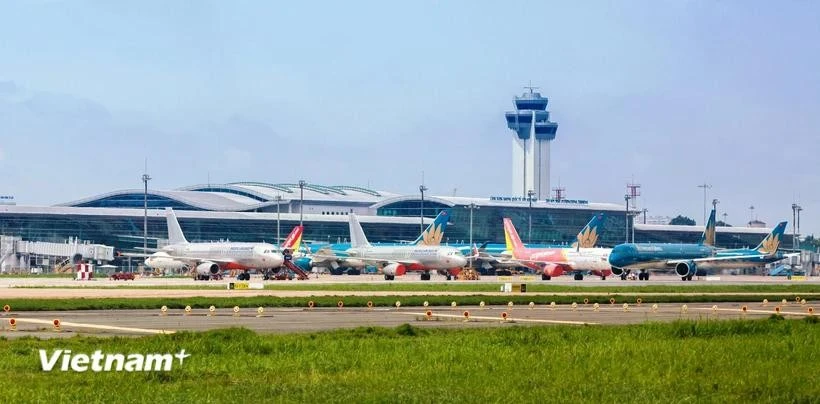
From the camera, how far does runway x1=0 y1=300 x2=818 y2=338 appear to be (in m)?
42.2

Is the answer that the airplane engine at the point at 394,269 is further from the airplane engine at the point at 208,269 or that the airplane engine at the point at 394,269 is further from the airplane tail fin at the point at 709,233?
the airplane tail fin at the point at 709,233

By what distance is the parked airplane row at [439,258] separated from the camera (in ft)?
454

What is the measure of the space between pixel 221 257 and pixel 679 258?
47.8m

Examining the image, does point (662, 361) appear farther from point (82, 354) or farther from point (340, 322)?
point (340, 322)

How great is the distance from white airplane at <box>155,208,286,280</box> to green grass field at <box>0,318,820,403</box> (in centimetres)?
9929

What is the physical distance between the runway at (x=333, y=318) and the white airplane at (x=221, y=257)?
245ft

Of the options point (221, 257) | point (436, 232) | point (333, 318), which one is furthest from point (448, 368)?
point (436, 232)

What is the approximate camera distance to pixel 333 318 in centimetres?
5025

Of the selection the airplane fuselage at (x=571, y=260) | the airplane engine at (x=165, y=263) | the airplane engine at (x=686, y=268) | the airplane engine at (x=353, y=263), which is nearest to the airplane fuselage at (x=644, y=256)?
the airplane engine at (x=686, y=268)

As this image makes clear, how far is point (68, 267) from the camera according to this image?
566 ft

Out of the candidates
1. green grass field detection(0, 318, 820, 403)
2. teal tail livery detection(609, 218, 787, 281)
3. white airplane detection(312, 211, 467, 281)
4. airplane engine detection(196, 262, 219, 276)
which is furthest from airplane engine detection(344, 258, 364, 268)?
green grass field detection(0, 318, 820, 403)

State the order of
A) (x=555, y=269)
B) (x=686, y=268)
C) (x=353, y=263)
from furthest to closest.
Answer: (x=353, y=263) → (x=555, y=269) → (x=686, y=268)

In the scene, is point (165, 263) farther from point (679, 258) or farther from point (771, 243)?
point (771, 243)

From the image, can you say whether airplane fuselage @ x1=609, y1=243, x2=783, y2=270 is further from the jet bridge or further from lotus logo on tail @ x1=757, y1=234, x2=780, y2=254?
the jet bridge
